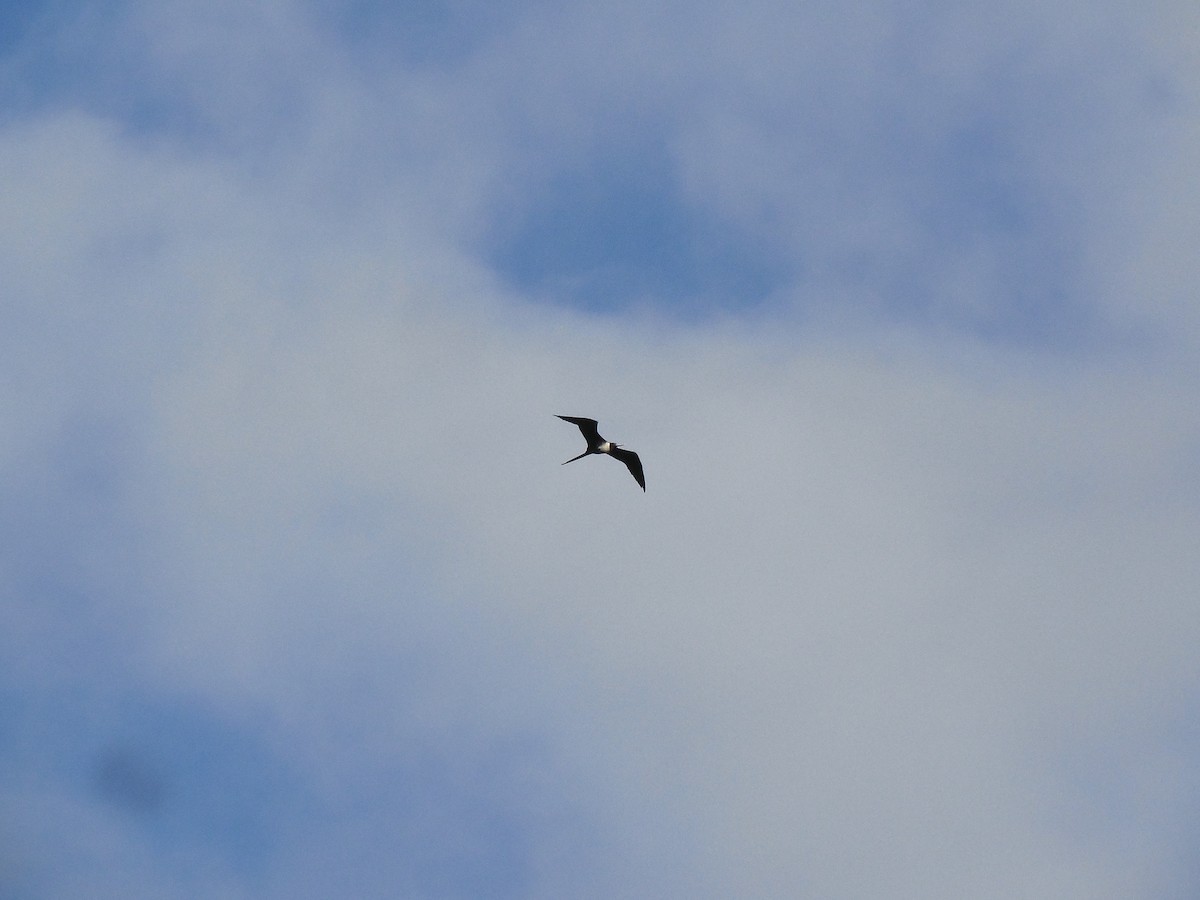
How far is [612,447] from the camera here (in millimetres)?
59438
